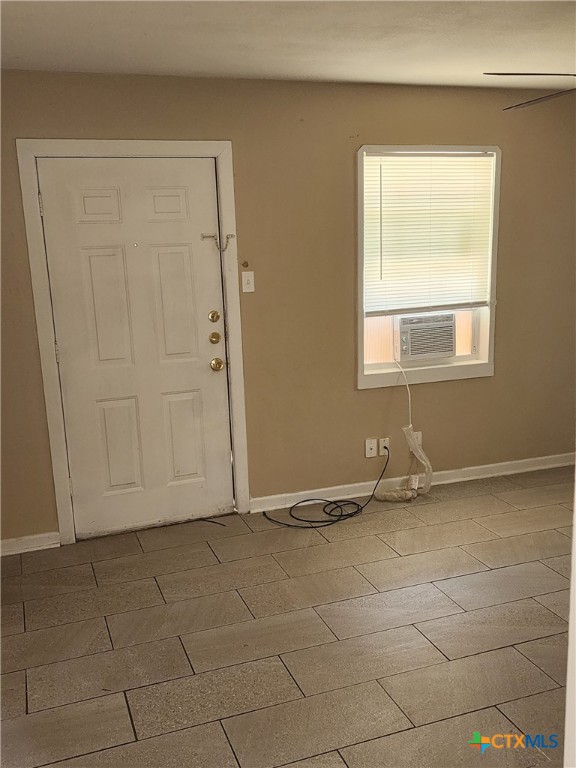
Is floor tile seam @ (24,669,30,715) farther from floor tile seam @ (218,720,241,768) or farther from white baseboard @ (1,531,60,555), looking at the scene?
white baseboard @ (1,531,60,555)

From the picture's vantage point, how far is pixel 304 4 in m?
2.38

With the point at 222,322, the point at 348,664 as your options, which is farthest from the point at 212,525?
the point at 348,664

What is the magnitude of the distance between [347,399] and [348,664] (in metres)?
1.84

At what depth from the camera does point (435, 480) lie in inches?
177

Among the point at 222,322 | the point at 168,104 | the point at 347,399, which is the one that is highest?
the point at 168,104

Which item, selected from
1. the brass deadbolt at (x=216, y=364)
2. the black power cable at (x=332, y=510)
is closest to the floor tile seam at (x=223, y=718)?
the black power cable at (x=332, y=510)

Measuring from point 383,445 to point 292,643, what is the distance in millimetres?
1757

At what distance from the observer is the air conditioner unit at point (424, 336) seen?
14.0ft

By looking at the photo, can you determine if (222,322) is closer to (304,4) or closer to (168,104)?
(168,104)

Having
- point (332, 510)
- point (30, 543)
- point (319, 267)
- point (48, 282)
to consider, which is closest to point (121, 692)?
point (30, 543)

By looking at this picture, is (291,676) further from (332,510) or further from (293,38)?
(293,38)

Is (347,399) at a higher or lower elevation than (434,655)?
higher

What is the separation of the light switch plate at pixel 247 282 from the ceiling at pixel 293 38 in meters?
1.01

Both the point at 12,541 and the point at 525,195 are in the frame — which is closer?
the point at 12,541
